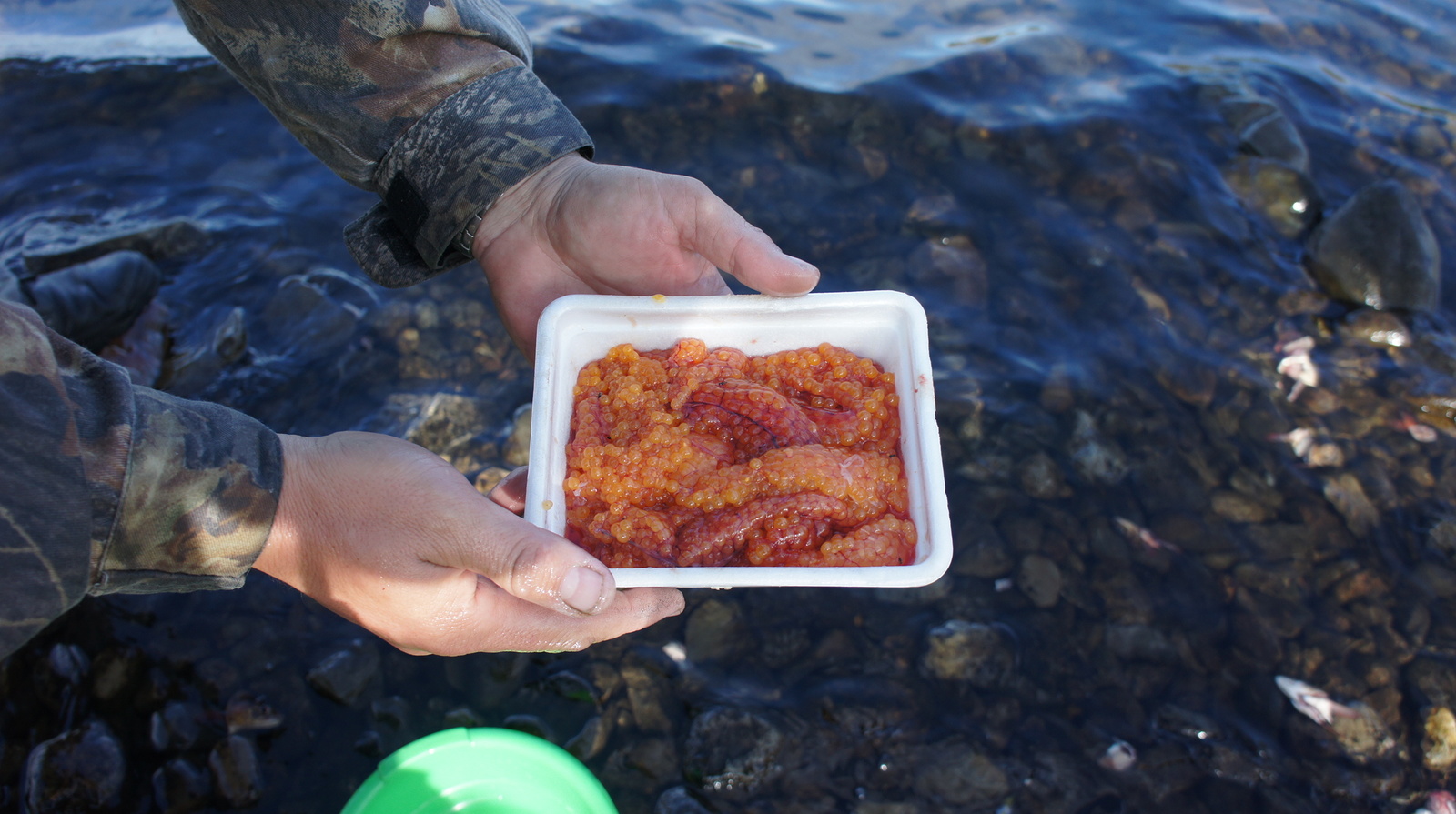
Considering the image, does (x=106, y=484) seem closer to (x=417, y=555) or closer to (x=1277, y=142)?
(x=417, y=555)

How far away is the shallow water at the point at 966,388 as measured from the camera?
342cm

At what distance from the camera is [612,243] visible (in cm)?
309

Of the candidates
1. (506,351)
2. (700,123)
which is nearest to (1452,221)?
(700,123)

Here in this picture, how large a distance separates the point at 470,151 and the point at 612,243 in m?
0.63

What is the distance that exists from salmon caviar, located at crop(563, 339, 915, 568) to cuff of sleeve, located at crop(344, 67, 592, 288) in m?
0.91

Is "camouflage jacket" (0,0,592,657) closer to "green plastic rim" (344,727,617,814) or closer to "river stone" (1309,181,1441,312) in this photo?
"green plastic rim" (344,727,617,814)

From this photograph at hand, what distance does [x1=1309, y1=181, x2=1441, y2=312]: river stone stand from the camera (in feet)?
16.7

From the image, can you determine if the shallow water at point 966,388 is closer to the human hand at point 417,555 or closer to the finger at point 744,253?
the human hand at point 417,555

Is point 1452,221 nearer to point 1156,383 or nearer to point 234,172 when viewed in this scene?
point 1156,383

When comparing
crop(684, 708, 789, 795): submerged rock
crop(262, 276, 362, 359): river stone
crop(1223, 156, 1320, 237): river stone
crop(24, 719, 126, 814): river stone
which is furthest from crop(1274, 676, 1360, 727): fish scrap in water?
crop(262, 276, 362, 359): river stone

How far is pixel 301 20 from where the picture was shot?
9.31ft

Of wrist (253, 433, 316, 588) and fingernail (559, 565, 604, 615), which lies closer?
fingernail (559, 565, 604, 615)

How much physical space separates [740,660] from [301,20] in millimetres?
3012

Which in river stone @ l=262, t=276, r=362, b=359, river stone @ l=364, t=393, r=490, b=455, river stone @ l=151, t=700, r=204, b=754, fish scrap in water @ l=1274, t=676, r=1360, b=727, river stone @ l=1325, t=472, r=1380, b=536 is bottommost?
river stone @ l=151, t=700, r=204, b=754
